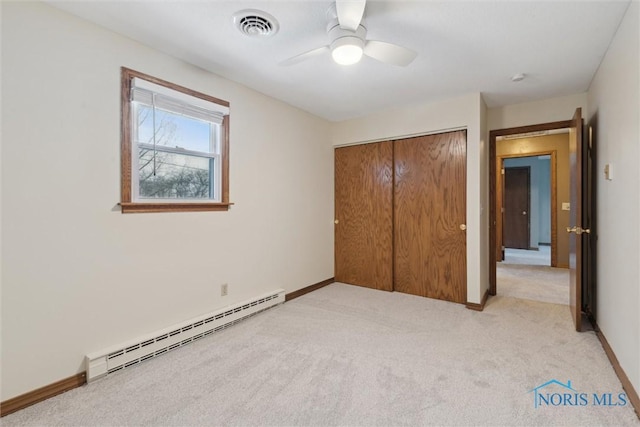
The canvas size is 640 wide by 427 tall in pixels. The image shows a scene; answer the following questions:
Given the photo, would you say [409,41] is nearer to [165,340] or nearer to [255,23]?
[255,23]

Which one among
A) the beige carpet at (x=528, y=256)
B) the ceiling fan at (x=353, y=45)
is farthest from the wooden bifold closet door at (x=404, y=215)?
the beige carpet at (x=528, y=256)

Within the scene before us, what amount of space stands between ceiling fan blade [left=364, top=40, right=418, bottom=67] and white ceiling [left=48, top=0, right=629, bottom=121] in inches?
7.4

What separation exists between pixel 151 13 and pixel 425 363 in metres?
2.98

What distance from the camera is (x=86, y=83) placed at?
1939mm

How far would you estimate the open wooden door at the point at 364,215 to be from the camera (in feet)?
12.9

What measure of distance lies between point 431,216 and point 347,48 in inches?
93.1

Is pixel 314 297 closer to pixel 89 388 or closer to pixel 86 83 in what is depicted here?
pixel 89 388

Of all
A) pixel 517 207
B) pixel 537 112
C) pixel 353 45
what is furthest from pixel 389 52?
pixel 517 207

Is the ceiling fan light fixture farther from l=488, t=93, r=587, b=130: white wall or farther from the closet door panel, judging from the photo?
l=488, t=93, r=587, b=130: white wall

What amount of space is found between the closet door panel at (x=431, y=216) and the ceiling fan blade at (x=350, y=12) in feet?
7.06

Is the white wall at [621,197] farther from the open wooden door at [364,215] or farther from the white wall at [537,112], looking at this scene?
the open wooden door at [364,215]

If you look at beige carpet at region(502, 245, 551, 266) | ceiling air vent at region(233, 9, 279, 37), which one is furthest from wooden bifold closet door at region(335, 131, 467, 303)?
beige carpet at region(502, 245, 551, 266)

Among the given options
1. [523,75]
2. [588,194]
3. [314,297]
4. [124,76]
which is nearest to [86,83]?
[124,76]

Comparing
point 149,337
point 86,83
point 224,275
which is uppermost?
point 86,83
